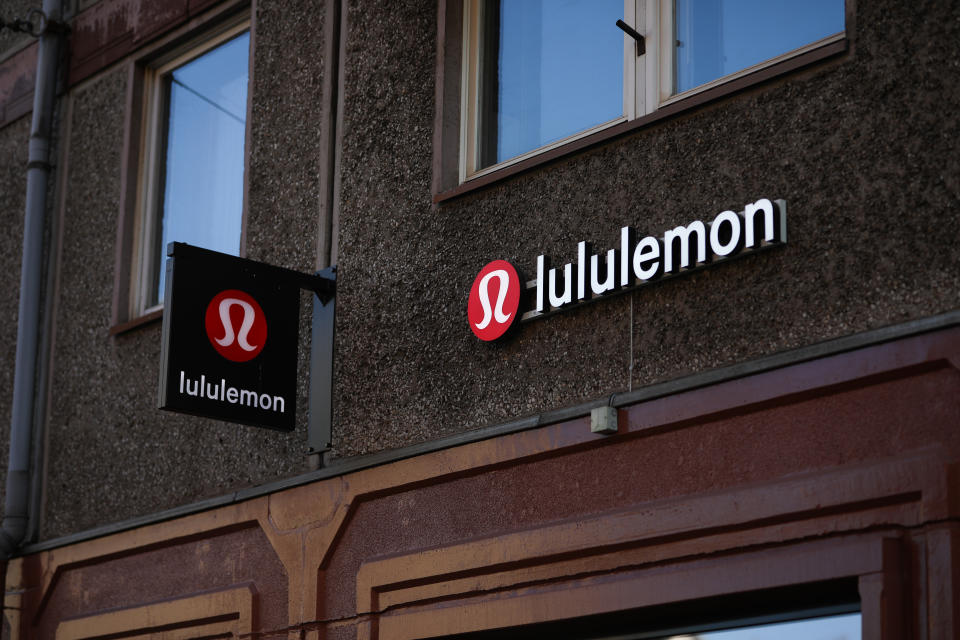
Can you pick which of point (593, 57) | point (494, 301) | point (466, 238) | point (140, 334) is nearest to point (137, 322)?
point (140, 334)

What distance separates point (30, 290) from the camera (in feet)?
32.7

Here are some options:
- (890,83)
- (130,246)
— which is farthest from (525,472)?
(130,246)

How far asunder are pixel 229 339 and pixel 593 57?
222 cm

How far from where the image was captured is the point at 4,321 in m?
10.4

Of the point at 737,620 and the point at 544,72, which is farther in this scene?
the point at 544,72

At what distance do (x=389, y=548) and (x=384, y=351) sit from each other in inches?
38.8

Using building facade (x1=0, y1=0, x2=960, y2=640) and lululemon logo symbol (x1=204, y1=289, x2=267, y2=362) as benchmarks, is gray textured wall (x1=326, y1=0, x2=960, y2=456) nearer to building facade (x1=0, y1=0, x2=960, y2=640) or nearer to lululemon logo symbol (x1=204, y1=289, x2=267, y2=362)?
building facade (x1=0, y1=0, x2=960, y2=640)

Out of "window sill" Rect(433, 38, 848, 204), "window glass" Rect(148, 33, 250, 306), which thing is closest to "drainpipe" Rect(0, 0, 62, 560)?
"window glass" Rect(148, 33, 250, 306)

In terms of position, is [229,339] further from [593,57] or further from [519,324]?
[593,57]

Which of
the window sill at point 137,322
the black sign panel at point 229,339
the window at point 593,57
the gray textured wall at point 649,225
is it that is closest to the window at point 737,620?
the gray textured wall at point 649,225

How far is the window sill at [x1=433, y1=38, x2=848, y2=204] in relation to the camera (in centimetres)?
605

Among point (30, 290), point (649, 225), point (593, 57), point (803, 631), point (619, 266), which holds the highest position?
point (593, 57)

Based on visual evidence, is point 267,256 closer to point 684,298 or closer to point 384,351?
point 384,351

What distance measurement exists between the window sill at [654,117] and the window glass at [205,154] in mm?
2207
